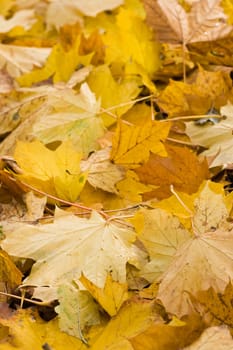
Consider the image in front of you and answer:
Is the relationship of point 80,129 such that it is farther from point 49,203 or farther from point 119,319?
point 119,319

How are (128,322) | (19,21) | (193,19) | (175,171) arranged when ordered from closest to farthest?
(128,322) < (175,171) < (193,19) < (19,21)

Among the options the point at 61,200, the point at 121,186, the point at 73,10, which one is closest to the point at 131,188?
the point at 121,186

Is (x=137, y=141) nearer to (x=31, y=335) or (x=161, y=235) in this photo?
(x=161, y=235)

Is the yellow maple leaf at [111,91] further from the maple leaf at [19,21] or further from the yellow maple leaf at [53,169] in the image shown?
the maple leaf at [19,21]

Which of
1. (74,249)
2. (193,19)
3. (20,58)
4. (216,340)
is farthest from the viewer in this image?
(20,58)

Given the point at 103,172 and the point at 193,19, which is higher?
the point at 193,19

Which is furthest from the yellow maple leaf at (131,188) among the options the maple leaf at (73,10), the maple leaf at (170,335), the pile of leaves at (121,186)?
the maple leaf at (73,10)

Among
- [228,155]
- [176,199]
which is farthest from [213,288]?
[228,155]
